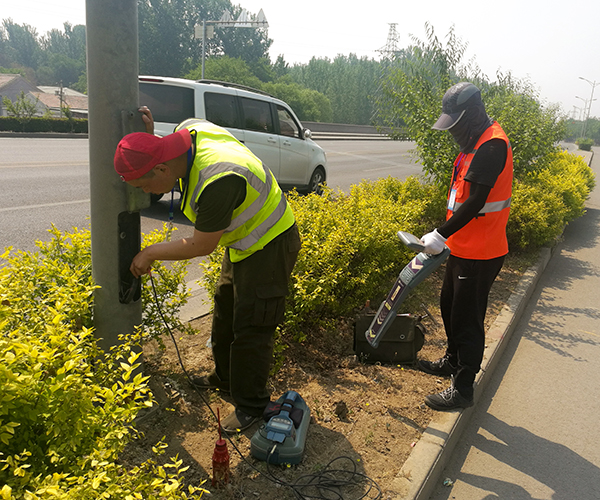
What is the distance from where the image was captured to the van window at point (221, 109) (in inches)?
335

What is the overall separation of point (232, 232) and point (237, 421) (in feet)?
3.62

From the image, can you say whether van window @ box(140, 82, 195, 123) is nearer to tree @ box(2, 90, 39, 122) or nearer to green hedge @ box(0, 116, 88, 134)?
green hedge @ box(0, 116, 88, 134)

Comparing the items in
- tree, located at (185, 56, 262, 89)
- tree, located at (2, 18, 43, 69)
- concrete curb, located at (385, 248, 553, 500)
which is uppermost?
tree, located at (2, 18, 43, 69)

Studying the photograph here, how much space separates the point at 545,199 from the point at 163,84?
21.6 feet

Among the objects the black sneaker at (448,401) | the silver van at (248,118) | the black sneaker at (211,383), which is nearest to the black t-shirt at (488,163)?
the black sneaker at (448,401)

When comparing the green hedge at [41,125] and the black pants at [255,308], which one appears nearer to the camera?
the black pants at [255,308]

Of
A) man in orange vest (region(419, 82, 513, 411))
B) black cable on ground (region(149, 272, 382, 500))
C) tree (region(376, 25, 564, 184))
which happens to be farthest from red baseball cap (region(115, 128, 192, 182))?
tree (region(376, 25, 564, 184))

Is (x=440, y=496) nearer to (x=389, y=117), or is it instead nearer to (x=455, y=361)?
(x=455, y=361)

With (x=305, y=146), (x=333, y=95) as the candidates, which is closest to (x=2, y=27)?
(x=333, y=95)

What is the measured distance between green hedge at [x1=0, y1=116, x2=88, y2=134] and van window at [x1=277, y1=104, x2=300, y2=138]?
59.9 feet

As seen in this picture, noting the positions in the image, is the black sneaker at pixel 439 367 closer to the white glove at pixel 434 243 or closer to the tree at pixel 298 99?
the white glove at pixel 434 243

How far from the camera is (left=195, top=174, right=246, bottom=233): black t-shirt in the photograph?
2.36 m

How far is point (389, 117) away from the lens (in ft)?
25.5

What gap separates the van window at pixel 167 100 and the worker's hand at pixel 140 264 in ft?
19.9
